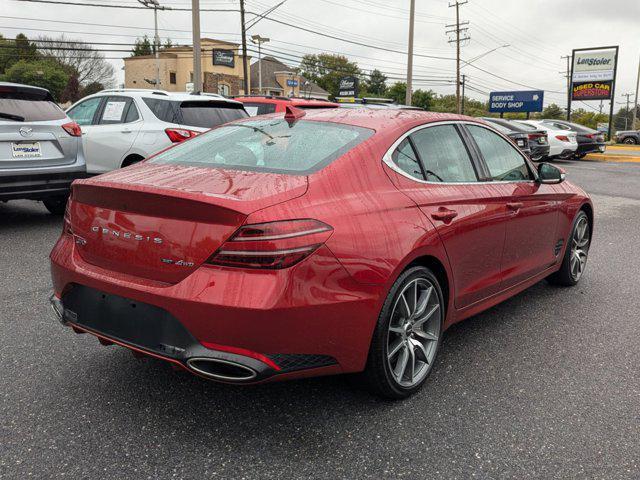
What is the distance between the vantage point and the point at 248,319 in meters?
2.36

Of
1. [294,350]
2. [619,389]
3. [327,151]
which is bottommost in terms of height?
[619,389]

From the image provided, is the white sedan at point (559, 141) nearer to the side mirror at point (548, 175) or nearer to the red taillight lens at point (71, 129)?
the red taillight lens at point (71, 129)

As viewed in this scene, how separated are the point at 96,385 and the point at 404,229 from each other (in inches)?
72.6

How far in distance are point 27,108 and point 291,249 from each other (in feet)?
18.8

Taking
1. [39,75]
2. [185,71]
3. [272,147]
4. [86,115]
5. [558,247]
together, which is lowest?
[558,247]

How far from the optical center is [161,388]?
312cm

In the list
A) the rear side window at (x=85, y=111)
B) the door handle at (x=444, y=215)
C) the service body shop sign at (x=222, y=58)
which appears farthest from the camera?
the service body shop sign at (x=222, y=58)

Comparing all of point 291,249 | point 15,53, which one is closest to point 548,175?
point 291,249

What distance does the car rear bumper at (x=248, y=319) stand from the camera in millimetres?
2381

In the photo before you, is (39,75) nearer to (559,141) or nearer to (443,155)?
(559,141)

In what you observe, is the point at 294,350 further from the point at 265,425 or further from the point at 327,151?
the point at 327,151

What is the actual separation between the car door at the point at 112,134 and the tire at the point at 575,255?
579 cm

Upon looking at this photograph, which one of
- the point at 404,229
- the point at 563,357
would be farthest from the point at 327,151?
the point at 563,357

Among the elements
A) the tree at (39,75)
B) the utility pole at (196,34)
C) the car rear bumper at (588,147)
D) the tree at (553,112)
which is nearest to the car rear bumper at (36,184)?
the utility pole at (196,34)
